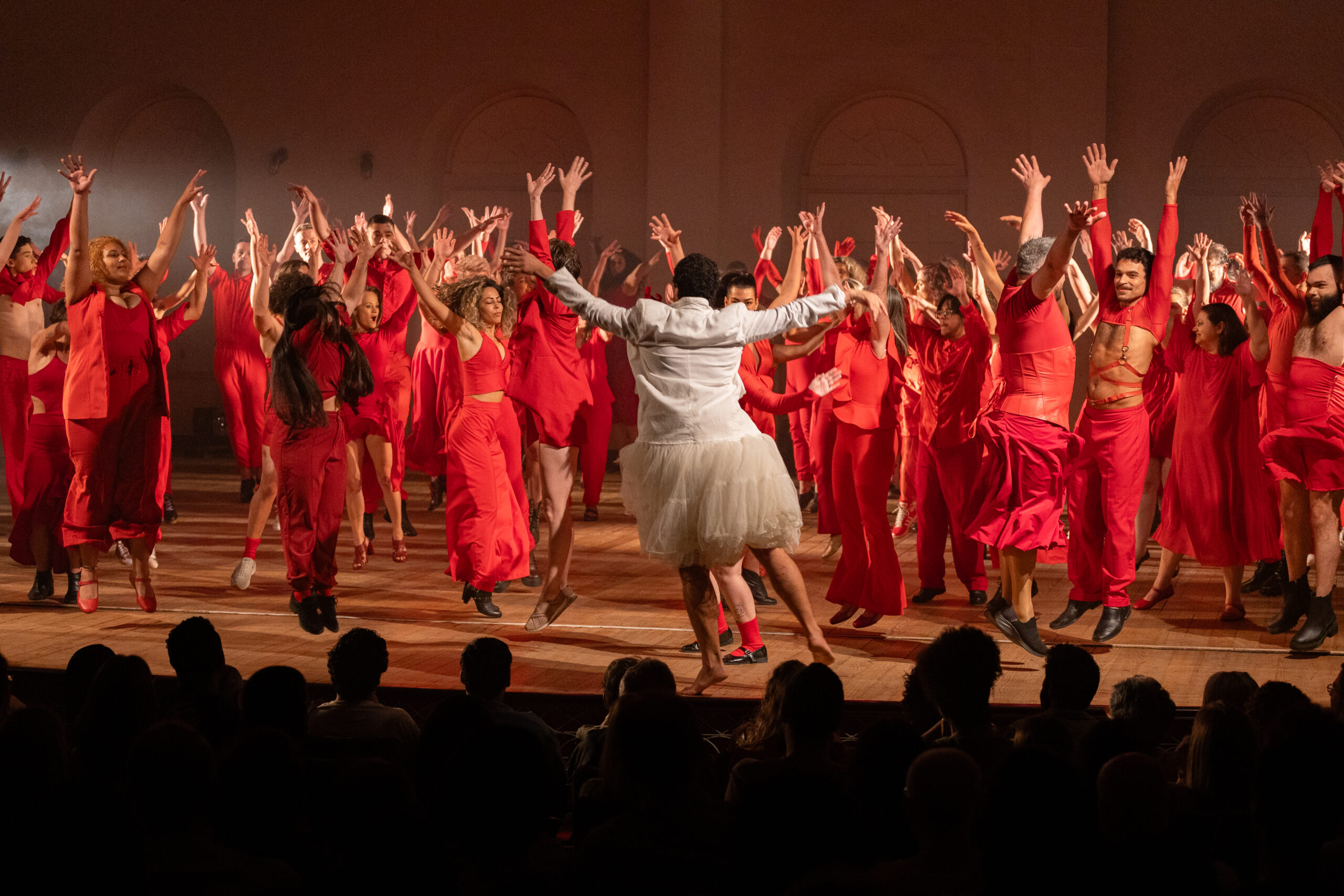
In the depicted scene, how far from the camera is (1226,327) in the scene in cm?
536

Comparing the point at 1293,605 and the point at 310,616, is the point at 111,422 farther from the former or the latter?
the point at 1293,605

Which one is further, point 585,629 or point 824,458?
point 824,458

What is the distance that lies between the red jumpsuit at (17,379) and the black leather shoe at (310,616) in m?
2.10

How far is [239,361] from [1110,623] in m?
5.81

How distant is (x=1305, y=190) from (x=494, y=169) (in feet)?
24.6

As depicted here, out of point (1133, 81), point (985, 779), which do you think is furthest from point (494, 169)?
point (985, 779)

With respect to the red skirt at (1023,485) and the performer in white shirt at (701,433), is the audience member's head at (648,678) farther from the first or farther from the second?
the red skirt at (1023,485)

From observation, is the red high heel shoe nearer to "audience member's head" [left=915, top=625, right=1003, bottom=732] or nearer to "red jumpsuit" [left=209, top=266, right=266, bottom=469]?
"audience member's head" [left=915, top=625, right=1003, bottom=732]

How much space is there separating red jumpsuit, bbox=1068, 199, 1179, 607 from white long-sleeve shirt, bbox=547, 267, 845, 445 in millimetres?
1365

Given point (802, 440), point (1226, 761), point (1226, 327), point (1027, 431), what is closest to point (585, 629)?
point (1027, 431)

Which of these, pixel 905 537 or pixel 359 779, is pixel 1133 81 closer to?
pixel 905 537

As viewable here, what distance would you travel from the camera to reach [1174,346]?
558cm

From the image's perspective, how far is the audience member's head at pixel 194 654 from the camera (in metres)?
2.91

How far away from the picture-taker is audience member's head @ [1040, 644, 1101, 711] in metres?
2.78
